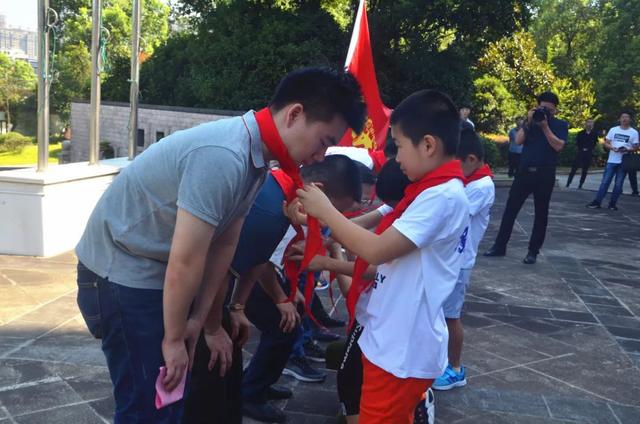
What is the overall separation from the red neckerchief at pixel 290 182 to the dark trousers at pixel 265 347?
23 cm

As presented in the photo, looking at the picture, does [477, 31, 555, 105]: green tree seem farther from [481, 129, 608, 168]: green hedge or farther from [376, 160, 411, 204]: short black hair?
[376, 160, 411, 204]: short black hair

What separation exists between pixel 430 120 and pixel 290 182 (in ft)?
2.13

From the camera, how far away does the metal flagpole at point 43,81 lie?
6.64 meters

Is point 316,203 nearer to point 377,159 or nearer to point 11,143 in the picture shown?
point 377,159

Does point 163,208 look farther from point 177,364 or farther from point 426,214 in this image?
point 426,214

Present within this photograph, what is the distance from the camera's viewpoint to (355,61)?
6.34m

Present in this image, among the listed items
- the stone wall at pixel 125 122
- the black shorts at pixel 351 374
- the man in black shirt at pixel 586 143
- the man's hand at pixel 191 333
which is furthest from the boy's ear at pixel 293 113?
the man in black shirt at pixel 586 143

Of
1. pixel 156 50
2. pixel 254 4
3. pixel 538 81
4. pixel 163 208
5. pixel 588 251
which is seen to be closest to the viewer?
pixel 163 208

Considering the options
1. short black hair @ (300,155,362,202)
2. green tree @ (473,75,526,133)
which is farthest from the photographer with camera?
green tree @ (473,75,526,133)

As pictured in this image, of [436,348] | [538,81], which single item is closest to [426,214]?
[436,348]

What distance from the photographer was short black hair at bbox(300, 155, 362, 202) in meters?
3.07

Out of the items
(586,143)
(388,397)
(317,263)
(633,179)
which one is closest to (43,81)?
(317,263)

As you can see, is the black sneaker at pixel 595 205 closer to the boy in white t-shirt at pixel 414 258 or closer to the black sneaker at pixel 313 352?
the black sneaker at pixel 313 352

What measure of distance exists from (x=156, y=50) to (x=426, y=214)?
60.9 feet
